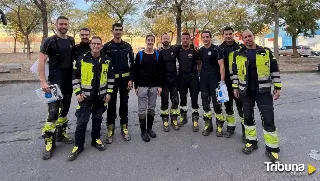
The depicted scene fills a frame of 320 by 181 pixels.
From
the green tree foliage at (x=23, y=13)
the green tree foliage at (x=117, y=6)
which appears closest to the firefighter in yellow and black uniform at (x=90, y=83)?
the green tree foliage at (x=117, y=6)

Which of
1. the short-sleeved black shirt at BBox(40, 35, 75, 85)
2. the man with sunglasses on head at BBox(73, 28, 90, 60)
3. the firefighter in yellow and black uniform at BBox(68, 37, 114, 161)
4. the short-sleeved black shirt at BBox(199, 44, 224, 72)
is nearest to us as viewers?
the firefighter in yellow and black uniform at BBox(68, 37, 114, 161)

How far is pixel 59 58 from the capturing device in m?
4.35

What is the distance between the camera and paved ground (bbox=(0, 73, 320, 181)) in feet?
11.7

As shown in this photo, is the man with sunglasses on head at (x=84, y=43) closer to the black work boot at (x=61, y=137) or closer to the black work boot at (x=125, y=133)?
the black work boot at (x=61, y=137)

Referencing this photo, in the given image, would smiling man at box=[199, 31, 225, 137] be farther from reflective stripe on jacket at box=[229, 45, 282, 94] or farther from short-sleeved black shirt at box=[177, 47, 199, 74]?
reflective stripe on jacket at box=[229, 45, 282, 94]

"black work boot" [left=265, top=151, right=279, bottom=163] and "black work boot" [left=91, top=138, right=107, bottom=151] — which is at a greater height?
"black work boot" [left=91, top=138, right=107, bottom=151]

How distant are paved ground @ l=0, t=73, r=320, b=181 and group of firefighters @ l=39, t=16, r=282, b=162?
0.69 ft

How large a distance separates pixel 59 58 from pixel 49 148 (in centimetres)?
146

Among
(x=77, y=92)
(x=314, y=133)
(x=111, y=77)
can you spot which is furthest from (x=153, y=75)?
(x=314, y=133)

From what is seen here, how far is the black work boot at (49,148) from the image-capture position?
4.11 metres

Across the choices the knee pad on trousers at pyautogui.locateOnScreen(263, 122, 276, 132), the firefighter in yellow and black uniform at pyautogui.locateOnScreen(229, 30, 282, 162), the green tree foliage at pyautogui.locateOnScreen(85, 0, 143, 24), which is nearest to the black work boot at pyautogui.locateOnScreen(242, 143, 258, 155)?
the firefighter in yellow and black uniform at pyautogui.locateOnScreen(229, 30, 282, 162)

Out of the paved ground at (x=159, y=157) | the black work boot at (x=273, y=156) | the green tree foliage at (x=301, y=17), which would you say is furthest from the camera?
the green tree foliage at (x=301, y=17)

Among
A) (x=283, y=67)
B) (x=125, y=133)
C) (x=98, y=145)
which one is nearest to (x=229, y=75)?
(x=125, y=133)

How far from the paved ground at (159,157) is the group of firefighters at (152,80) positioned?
0.69 ft
